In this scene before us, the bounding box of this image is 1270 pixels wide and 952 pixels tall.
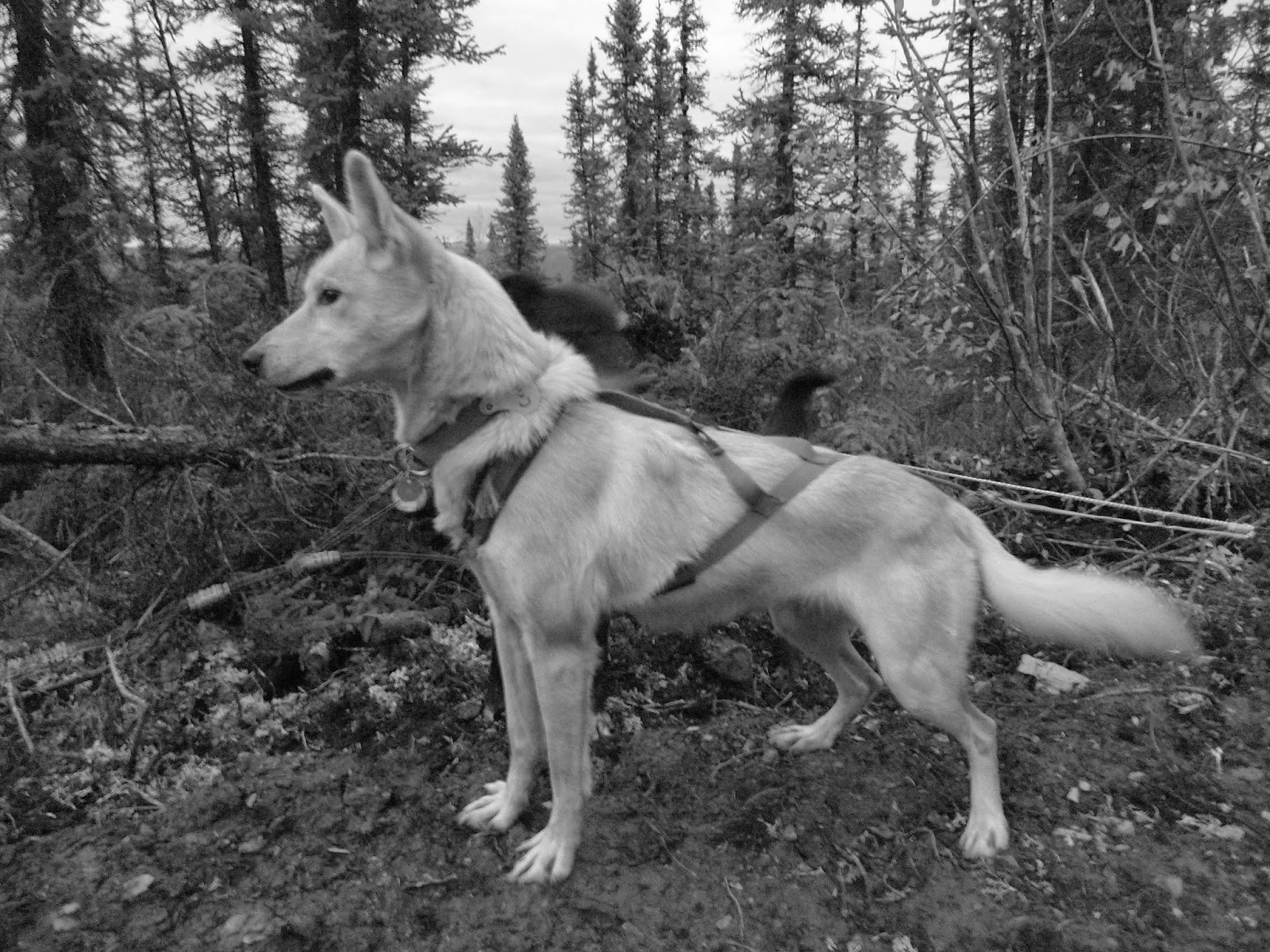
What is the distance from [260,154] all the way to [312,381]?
15701 mm

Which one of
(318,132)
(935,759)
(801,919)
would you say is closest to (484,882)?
(801,919)

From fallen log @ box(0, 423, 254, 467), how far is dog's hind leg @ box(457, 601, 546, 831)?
204cm

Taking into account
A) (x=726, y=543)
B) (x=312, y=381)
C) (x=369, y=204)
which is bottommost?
(x=726, y=543)

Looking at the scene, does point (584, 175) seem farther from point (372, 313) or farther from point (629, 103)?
point (372, 313)

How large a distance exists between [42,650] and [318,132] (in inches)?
447

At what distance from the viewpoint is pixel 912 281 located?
6.05 m

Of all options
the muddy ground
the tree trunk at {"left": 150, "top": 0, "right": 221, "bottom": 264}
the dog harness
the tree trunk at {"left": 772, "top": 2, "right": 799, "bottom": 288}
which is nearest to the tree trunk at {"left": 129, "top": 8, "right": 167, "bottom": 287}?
the tree trunk at {"left": 150, "top": 0, "right": 221, "bottom": 264}

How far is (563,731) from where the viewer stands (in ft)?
9.23

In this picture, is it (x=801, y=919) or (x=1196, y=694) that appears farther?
(x=1196, y=694)

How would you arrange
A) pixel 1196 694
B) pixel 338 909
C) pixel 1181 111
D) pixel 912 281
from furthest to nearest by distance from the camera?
1. pixel 912 281
2. pixel 1181 111
3. pixel 1196 694
4. pixel 338 909

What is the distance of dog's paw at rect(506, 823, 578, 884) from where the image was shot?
2812 mm

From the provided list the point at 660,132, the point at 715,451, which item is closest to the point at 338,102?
the point at 715,451

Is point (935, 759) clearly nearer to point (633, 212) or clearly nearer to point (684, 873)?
point (684, 873)

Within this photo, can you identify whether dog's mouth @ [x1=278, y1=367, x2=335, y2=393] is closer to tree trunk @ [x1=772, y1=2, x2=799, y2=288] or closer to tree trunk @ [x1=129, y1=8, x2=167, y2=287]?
tree trunk @ [x1=129, y1=8, x2=167, y2=287]
